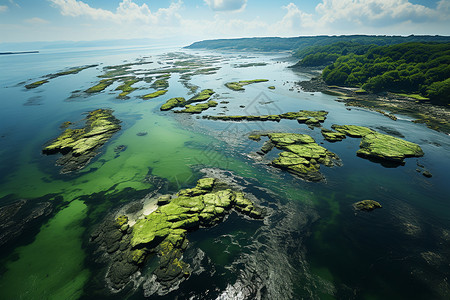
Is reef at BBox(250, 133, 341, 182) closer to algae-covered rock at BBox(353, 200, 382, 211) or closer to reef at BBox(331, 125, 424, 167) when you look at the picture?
algae-covered rock at BBox(353, 200, 382, 211)

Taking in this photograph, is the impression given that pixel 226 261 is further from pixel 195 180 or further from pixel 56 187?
pixel 56 187

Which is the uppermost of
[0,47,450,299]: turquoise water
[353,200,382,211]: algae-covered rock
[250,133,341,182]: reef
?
[250,133,341,182]: reef

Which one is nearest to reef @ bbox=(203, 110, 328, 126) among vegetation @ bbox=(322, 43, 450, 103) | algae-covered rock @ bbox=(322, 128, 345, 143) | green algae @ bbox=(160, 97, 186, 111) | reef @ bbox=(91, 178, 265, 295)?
algae-covered rock @ bbox=(322, 128, 345, 143)

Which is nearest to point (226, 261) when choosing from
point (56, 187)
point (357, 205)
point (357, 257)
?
point (357, 257)

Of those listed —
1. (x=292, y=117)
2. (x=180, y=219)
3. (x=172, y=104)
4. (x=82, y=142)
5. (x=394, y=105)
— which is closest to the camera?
(x=180, y=219)

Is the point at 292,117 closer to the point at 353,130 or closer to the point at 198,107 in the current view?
the point at 353,130

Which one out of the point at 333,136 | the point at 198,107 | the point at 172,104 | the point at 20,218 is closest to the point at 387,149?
the point at 333,136
